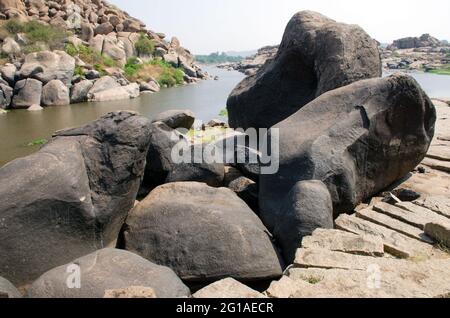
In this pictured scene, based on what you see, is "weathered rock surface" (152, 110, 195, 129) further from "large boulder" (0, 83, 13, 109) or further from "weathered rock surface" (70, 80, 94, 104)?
"weathered rock surface" (70, 80, 94, 104)

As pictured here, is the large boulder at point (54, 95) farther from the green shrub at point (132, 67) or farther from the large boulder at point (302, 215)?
the large boulder at point (302, 215)

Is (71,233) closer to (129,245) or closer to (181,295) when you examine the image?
(129,245)

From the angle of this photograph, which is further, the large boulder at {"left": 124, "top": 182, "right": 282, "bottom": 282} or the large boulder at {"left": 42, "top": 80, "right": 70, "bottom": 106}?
the large boulder at {"left": 42, "top": 80, "right": 70, "bottom": 106}

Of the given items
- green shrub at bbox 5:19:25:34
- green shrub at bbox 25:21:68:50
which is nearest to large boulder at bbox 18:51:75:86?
green shrub at bbox 25:21:68:50

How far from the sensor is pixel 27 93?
78.1 feet

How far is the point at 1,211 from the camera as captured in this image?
4.50 meters

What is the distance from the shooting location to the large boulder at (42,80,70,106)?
2475 centimetres

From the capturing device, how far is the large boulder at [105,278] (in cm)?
376

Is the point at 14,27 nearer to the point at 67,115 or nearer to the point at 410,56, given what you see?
the point at 67,115

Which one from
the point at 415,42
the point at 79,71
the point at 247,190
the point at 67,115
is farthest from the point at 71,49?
the point at 415,42

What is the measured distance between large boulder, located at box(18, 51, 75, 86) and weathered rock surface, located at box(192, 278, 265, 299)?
79.8ft

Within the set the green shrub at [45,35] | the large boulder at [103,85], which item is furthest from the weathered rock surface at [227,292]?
the green shrub at [45,35]

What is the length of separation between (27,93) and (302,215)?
22470 millimetres

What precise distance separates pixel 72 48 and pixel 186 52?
27.9m
